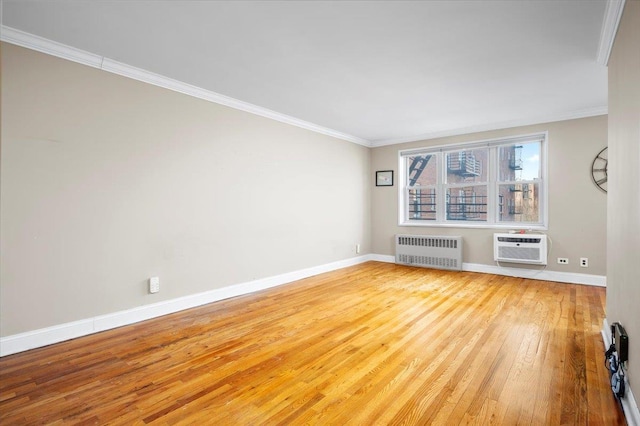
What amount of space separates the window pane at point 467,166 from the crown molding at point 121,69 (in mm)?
2996

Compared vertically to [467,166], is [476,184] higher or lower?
lower

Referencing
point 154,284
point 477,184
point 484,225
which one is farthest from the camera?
point 477,184

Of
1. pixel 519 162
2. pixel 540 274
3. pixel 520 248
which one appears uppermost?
pixel 519 162

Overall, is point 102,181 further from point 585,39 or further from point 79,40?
point 585,39

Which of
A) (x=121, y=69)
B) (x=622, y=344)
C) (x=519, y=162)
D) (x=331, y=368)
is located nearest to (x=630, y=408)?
(x=622, y=344)

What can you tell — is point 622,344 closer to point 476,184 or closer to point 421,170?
point 476,184

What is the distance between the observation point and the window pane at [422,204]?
5.88 m

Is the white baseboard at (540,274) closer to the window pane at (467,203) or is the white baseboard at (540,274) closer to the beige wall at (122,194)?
the window pane at (467,203)

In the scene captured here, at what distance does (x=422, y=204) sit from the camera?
6.00 meters

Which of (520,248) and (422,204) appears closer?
(520,248)

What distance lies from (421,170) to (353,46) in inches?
152

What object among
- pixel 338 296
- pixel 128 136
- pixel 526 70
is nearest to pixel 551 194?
pixel 526 70

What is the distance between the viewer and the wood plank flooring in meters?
1.67

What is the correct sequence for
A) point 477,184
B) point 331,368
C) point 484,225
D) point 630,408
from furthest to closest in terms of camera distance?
1. point 477,184
2. point 484,225
3. point 331,368
4. point 630,408
